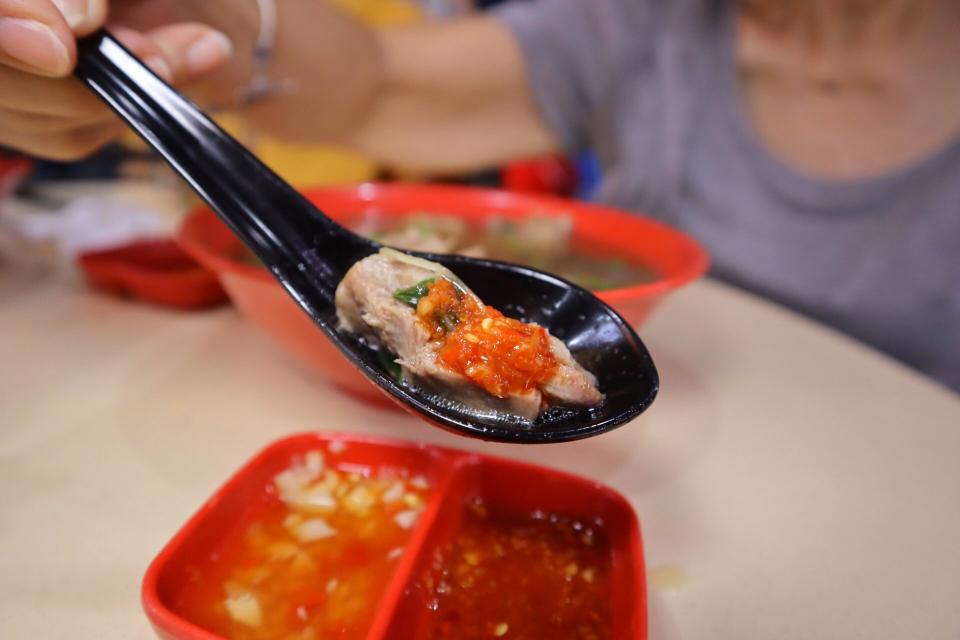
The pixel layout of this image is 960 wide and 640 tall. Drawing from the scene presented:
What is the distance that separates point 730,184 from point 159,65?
1.45m

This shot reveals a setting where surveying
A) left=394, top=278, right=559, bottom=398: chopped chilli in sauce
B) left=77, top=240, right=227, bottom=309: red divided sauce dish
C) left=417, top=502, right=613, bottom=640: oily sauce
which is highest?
left=394, top=278, right=559, bottom=398: chopped chilli in sauce

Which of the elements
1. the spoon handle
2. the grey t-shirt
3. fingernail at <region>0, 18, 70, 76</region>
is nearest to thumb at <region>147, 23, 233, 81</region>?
the spoon handle

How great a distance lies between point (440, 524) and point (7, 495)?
56cm

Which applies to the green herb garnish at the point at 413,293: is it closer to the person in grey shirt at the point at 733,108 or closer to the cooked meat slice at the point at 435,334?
the cooked meat slice at the point at 435,334

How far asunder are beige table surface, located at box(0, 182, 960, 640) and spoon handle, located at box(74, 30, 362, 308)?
1.05 feet

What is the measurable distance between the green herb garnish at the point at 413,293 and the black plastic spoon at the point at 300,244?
8 centimetres

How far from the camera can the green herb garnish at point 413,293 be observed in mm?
694

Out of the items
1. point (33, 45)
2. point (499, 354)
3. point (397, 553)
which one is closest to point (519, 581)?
point (397, 553)

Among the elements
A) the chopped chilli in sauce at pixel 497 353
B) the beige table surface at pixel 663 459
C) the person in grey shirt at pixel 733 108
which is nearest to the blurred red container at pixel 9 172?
the beige table surface at pixel 663 459

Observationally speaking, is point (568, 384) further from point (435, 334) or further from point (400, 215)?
point (400, 215)

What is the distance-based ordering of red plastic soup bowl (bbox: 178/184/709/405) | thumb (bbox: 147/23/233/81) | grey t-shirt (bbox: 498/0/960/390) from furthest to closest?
grey t-shirt (bbox: 498/0/960/390)
thumb (bbox: 147/23/233/81)
red plastic soup bowl (bbox: 178/184/709/405)

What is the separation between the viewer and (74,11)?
762 millimetres

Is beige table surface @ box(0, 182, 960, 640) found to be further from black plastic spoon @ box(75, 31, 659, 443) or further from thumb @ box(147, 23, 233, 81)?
thumb @ box(147, 23, 233, 81)

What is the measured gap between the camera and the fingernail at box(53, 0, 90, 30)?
75 cm
